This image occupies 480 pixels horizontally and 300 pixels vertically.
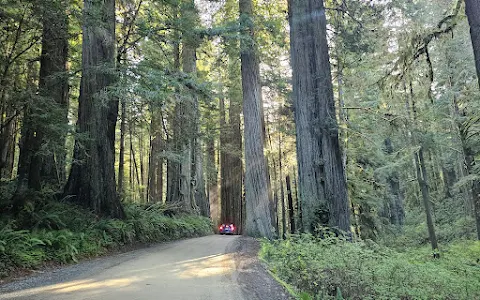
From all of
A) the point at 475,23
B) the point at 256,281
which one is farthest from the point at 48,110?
the point at 475,23

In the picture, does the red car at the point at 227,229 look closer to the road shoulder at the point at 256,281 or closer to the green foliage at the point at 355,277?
the road shoulder at the point at 256,281

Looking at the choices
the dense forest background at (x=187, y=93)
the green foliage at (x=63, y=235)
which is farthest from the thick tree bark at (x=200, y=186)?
the green foliage at (x=63, y=235)

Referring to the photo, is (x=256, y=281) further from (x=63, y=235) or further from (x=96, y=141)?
(x=96, y=141)

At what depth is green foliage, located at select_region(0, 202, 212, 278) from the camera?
20.5 ft

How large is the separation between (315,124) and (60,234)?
6029 millimetres

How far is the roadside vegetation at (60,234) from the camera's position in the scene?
6.26m

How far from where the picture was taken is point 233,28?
492 inches

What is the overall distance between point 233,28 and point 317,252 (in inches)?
360

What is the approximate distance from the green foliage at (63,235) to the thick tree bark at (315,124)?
15.9 feet

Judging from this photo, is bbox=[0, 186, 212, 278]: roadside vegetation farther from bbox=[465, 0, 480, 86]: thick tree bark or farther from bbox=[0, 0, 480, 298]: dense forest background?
bbox=[465, 0, 480, 86]: thick tree bark

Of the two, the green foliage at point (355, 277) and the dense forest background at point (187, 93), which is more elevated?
the dense forest background at point (187, 93)

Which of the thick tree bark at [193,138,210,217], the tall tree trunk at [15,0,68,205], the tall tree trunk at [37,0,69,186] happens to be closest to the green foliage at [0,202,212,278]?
the tall tree trunk at [15,0,68,205]

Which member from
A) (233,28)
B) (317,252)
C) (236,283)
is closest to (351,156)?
(233,28)

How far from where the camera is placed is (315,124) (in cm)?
809
